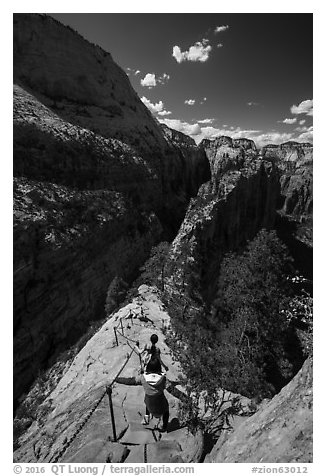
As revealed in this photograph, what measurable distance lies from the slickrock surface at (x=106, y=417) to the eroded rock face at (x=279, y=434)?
1248mm

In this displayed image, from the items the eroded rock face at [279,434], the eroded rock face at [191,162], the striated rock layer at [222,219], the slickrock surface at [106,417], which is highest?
the eroded rock face at [191,162]

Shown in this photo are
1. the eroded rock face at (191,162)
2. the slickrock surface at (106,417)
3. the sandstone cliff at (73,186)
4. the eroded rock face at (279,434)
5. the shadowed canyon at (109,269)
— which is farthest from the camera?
the eroded rock face at (191,162)

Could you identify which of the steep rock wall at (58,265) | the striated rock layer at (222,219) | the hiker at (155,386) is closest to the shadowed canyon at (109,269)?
the steep rock wall at (58,265)

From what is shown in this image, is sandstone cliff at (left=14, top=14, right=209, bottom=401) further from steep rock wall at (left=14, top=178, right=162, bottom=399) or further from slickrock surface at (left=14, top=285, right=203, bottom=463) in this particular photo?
slickrock surface at (left=14, top=285, right=203, bottom=463)

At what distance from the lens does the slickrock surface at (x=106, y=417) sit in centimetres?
852

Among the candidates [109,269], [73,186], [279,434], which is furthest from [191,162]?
[279,434]

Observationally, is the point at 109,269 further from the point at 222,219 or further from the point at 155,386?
the point at 155,386

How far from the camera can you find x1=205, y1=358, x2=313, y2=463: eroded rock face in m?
6.71

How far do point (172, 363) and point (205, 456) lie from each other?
8704mm

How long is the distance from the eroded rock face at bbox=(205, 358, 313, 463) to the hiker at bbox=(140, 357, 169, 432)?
190 centimetres

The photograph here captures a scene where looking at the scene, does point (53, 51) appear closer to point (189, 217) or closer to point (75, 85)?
point (75, 85)

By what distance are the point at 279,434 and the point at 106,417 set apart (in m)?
6.28

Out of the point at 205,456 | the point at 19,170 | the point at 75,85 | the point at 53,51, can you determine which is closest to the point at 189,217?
the point at 19,170

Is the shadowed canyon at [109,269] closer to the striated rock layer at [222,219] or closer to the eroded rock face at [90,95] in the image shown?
the eroded rock face at [90,95]
